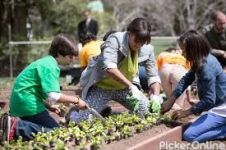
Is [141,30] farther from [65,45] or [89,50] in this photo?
[89,50]

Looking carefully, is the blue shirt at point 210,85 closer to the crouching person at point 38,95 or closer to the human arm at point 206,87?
the human arm at point 206,87

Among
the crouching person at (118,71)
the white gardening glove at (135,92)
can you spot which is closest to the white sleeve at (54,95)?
the crouching person at (118,71)

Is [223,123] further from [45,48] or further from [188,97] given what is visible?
[45,48]

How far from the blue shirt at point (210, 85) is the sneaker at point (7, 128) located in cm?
197

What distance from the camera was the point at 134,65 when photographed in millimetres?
7055

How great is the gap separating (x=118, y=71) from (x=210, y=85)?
1.06 metres

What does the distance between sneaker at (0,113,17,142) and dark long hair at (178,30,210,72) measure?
198 centimetres

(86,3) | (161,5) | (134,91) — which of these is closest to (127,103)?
(134,91)

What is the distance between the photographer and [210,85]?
6332mm

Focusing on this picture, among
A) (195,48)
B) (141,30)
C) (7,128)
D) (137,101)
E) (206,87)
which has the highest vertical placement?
(141,30)

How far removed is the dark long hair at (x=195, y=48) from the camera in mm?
6332

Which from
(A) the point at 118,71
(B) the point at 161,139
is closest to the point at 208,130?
(B) the point at 161,139

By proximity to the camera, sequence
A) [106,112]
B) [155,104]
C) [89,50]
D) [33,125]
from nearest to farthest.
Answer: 1. [33,125]
2. [155,104]
3. [106,112]
4. [89,50]

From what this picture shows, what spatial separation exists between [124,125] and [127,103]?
30.5 inches
